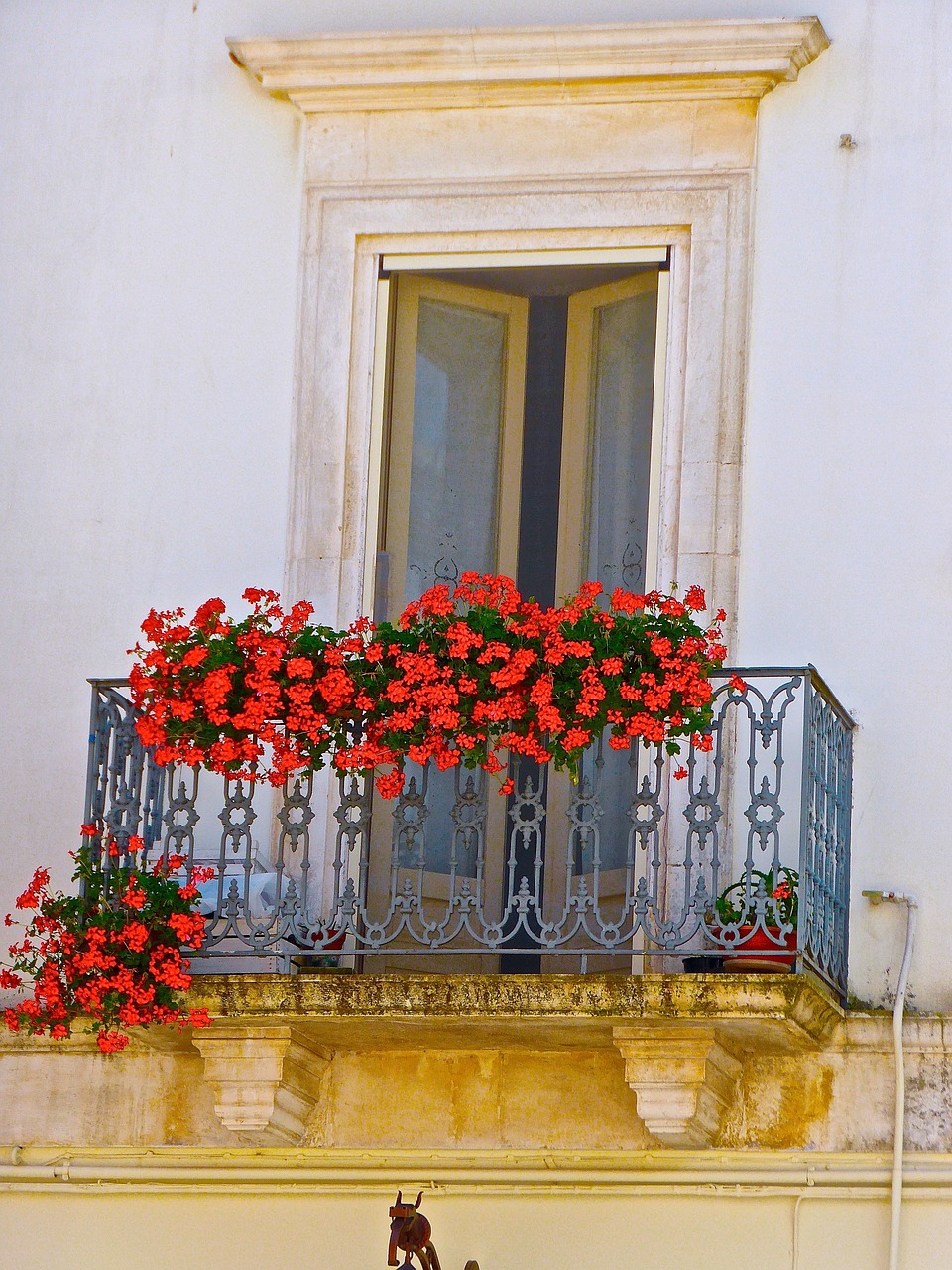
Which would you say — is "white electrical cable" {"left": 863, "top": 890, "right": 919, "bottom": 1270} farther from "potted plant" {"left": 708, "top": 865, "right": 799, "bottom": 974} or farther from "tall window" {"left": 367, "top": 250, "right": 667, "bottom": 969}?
"tall window" {"left": 367, "top": 250, "right": 667, "bottom": 969}

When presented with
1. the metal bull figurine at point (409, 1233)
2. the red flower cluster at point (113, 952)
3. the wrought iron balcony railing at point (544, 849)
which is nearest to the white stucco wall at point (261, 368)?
the wrought iron balcony railing at point (544, 849)

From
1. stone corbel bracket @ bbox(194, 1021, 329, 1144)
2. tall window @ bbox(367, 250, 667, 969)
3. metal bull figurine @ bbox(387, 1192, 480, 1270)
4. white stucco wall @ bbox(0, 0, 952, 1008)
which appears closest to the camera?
metal bull figurine @ bbox(387, 1192, 480, 1270)

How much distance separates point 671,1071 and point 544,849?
3.39ft

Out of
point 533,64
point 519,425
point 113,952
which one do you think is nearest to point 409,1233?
point 113,952

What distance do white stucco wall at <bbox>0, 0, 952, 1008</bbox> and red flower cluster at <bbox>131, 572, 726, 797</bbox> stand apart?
0.93 meters

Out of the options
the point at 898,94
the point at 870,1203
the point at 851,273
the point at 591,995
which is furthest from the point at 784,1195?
the point at 898,94

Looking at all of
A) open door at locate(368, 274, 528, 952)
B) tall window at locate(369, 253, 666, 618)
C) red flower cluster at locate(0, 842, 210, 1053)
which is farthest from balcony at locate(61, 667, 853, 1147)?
tall window at locate(369, 253, 666, 618)

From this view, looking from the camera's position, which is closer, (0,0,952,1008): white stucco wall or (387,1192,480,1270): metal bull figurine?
(387,1192,480,1270): metal bull figurine

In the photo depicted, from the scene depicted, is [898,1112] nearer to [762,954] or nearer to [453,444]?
[762,954]

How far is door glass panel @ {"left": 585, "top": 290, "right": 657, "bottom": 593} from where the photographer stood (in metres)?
8.64

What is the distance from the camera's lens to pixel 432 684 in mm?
7328

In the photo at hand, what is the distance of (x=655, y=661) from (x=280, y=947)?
147 cm

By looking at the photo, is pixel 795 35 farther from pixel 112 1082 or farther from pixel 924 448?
pixel 112 1082

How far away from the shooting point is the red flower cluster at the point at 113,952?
7273 millimetres
